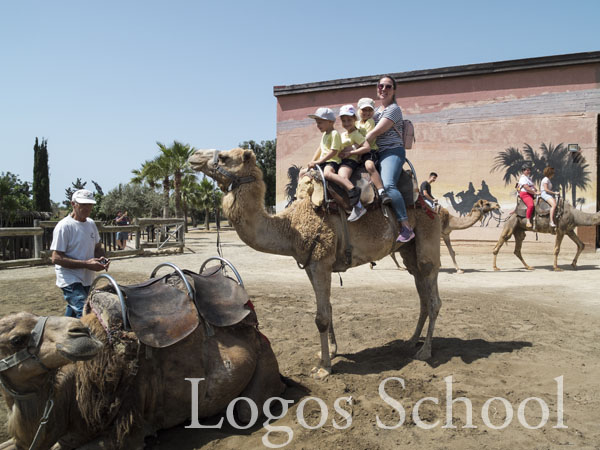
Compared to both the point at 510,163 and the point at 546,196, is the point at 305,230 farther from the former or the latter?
the point at 510,163

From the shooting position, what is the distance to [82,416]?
3.25m

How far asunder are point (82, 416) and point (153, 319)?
32.4 inches

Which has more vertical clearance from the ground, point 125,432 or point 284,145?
point 284,145

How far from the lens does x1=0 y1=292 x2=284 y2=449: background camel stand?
2.96 m

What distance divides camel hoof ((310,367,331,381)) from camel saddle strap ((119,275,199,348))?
170 cm

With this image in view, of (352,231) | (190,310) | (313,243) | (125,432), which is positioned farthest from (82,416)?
(352,231)

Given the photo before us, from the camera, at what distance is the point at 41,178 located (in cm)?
4416

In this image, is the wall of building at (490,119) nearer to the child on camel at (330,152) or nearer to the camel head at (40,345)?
the child on camel at (330,152)

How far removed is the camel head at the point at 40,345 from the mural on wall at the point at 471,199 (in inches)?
781

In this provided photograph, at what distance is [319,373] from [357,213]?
5.95 feet

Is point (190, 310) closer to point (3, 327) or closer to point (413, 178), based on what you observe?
point (3, 327)

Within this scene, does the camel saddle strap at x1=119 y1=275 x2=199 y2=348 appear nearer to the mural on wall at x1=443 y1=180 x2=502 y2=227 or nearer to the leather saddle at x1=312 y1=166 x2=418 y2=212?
the leather saddle at x1=312 y1=166 x2=418 y2=212

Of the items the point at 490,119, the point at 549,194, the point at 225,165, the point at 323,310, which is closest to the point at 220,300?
the point at 323,310

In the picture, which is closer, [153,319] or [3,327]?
[3,327]
